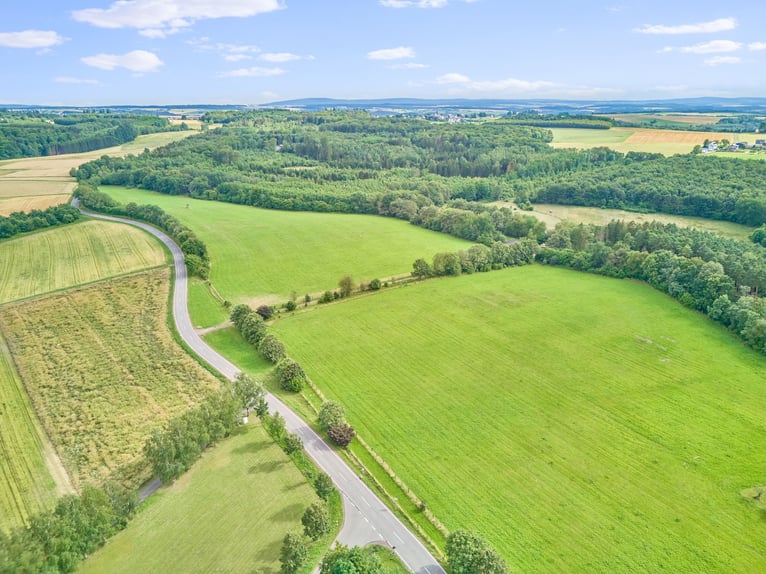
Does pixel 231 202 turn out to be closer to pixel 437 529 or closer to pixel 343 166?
pixel 343 166

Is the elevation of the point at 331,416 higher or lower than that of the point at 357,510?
higher

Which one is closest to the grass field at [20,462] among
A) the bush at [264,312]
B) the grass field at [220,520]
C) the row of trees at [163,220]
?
the grass field at [220,520]

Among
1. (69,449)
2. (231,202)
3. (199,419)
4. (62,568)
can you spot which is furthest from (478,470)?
(231,202)

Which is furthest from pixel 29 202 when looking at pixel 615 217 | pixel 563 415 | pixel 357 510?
pixel 615 217

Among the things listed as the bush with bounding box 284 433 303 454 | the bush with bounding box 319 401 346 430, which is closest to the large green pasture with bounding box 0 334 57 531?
the bush with bounding box 284 433 303 454

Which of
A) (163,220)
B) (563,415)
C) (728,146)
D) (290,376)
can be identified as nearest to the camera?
(563,415)

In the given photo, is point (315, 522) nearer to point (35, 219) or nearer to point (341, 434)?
point (341, 434)
